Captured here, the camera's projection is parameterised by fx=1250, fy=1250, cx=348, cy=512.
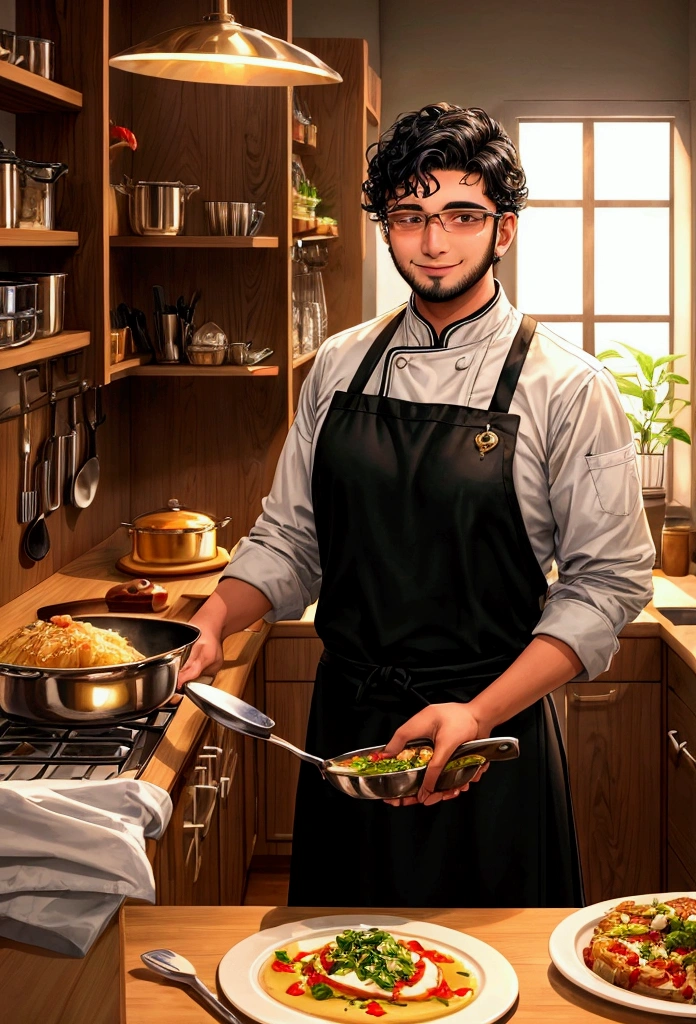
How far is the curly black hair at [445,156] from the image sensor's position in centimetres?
173

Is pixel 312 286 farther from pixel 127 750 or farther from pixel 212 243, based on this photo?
pixel 127 750

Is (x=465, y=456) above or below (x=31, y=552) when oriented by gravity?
above

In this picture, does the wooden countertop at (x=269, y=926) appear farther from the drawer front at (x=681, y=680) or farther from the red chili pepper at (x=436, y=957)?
the drawer front at (x=681, y=680)

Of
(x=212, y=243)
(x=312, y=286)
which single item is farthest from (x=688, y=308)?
(x=212, y=243)

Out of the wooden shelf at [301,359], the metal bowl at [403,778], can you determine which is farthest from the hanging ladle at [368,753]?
the wooden shelf at [301,359]

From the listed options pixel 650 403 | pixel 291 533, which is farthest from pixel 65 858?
pixel 650 403

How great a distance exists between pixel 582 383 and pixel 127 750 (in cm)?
84

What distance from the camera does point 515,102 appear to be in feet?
14.5

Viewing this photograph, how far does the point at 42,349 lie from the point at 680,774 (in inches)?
71.1

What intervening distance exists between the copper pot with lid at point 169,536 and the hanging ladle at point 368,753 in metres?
1.60

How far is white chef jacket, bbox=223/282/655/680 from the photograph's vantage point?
1688 mm

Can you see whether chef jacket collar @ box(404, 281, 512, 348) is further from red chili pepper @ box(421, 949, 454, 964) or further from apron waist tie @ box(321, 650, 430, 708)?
red chili pepper @ box(421, 949, 454, 964)

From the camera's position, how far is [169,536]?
123 inches

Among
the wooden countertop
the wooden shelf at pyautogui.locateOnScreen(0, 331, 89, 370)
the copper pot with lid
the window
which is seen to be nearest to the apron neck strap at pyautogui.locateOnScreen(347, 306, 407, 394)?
the wooden shelf at pyautogui.locateOnScreen(0, 331, 89, 370)
